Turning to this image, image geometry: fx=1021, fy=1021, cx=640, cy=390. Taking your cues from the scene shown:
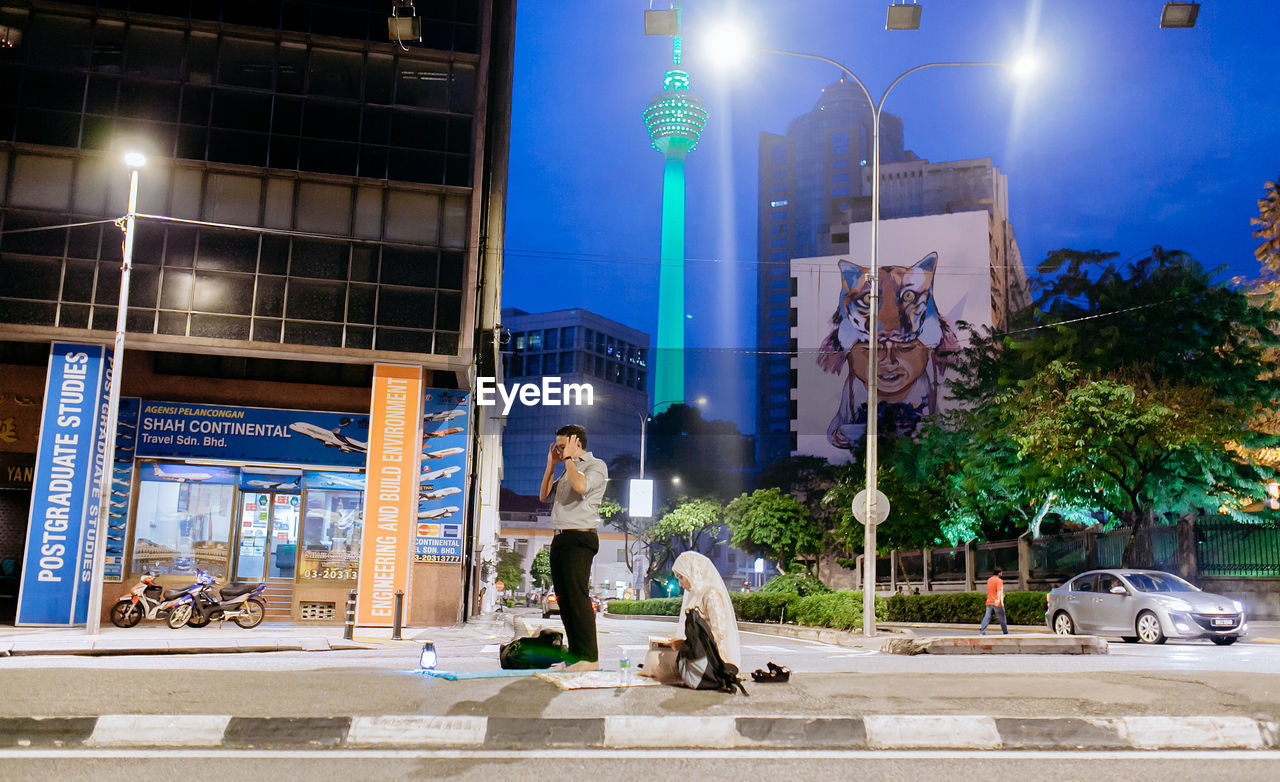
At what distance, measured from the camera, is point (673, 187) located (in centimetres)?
14862

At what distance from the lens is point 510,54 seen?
102 feet

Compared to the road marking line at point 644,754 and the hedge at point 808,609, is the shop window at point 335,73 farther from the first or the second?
the road marking line at point 644,754

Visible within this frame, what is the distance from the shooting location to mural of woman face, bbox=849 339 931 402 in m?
83.9

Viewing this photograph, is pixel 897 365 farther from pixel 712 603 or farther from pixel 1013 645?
pixel 712 603

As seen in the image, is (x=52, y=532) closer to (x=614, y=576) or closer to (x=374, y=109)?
(x=374, y=109)

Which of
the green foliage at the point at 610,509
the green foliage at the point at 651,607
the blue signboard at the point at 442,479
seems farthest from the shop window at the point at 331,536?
the green foliage at the point at 610,509

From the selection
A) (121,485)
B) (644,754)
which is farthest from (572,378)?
(644,754)

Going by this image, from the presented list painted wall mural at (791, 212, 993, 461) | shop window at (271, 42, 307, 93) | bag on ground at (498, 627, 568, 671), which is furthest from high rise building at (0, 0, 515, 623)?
painted wall mural at (791, 212, 993, 461)

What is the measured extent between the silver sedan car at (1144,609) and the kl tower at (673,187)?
4429 inches

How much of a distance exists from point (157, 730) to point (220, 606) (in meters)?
15.8

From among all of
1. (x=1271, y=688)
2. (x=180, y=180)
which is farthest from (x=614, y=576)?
(x=1271, y=688)

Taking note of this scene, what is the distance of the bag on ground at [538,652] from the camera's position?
8.38 metres

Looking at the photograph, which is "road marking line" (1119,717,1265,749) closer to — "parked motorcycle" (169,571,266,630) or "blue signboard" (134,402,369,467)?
"parked motorcycle" (169,571,266,630)

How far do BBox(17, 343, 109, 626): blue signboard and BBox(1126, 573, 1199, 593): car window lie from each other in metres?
20.4
